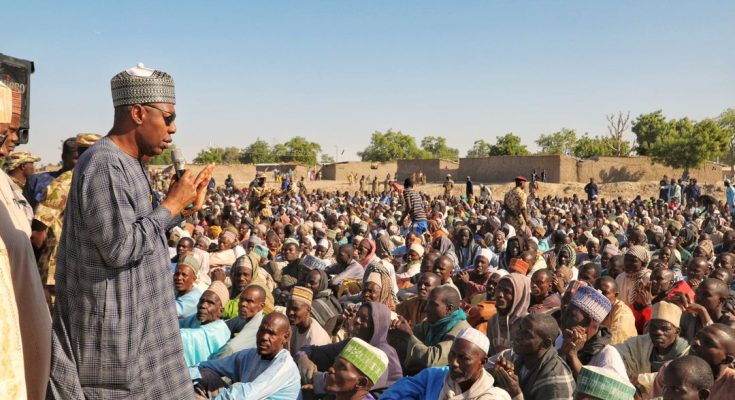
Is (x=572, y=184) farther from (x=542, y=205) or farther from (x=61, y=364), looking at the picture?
(x=61, y=364)

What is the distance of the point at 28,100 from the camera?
9.32 feet

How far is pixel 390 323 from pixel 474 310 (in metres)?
1.27

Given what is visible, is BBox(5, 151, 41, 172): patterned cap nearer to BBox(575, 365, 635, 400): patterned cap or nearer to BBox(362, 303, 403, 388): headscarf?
BBox(362, 303, 403, 388): headscarf

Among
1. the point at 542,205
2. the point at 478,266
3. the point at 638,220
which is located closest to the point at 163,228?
the point at 478,266

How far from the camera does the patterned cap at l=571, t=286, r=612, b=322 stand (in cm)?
452

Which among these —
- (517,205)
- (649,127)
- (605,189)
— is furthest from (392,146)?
(517,205)

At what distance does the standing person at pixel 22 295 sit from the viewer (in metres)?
1.63

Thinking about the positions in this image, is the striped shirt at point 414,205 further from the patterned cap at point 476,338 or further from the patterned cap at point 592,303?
the patterned cap at point 476,338

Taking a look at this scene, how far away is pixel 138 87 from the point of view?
203 cm

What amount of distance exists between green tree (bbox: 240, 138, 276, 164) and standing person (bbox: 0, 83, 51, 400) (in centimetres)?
8055

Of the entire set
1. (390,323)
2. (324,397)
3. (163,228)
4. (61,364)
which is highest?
(163,228)

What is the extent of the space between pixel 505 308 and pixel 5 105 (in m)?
4.21

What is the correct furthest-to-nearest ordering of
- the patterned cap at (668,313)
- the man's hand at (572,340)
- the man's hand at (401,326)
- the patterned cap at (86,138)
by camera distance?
the man's hand at (401,326) < the patterned cap at (668,313) < the man's hand at (572,340) < the patterned cap at (86,138)

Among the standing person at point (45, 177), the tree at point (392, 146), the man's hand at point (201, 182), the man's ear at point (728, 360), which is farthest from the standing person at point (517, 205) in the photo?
the tree at point (392, 146)
